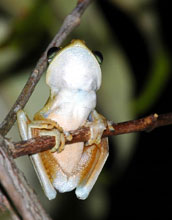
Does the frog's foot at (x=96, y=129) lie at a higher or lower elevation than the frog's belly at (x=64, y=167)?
higher

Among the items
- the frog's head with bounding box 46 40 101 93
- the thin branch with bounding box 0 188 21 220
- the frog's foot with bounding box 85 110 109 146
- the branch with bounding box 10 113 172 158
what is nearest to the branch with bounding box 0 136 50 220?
the thin branch with bounding box 0 188 21 220

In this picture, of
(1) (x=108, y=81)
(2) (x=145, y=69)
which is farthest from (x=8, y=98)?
(2) (x=145, y=69)

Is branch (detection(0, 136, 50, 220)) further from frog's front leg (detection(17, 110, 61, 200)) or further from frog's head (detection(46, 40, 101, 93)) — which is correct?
frog's head (detection(46, 40, 101, 93))

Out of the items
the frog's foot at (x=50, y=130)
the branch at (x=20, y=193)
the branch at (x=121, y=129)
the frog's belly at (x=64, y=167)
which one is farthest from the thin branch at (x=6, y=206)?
the frog's belly at (x=64, y=167)

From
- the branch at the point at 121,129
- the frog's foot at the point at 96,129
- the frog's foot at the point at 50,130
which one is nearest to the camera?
the branch at the point at 121,129

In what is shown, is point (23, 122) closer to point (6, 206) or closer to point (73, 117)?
point (73, 117)

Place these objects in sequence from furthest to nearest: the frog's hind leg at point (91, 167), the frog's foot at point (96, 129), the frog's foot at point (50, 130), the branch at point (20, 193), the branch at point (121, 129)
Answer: the frog's hind leg at point (91, 167)
the frog's foot at point (96, 129)
the frog's foot at point (50, 130)
the branch at point (121, 129)
the branch at point (20, 193)

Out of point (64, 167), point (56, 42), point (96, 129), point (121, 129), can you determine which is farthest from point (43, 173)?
point (56, 42)

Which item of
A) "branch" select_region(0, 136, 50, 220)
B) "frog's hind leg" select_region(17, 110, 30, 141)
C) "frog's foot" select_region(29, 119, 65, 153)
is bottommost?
"frog's foot" select_region(29, 119, 65, 153)

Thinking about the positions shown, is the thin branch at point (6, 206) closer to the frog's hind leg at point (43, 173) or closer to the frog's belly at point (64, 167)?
the frog's hind leg at point (43, 173)
